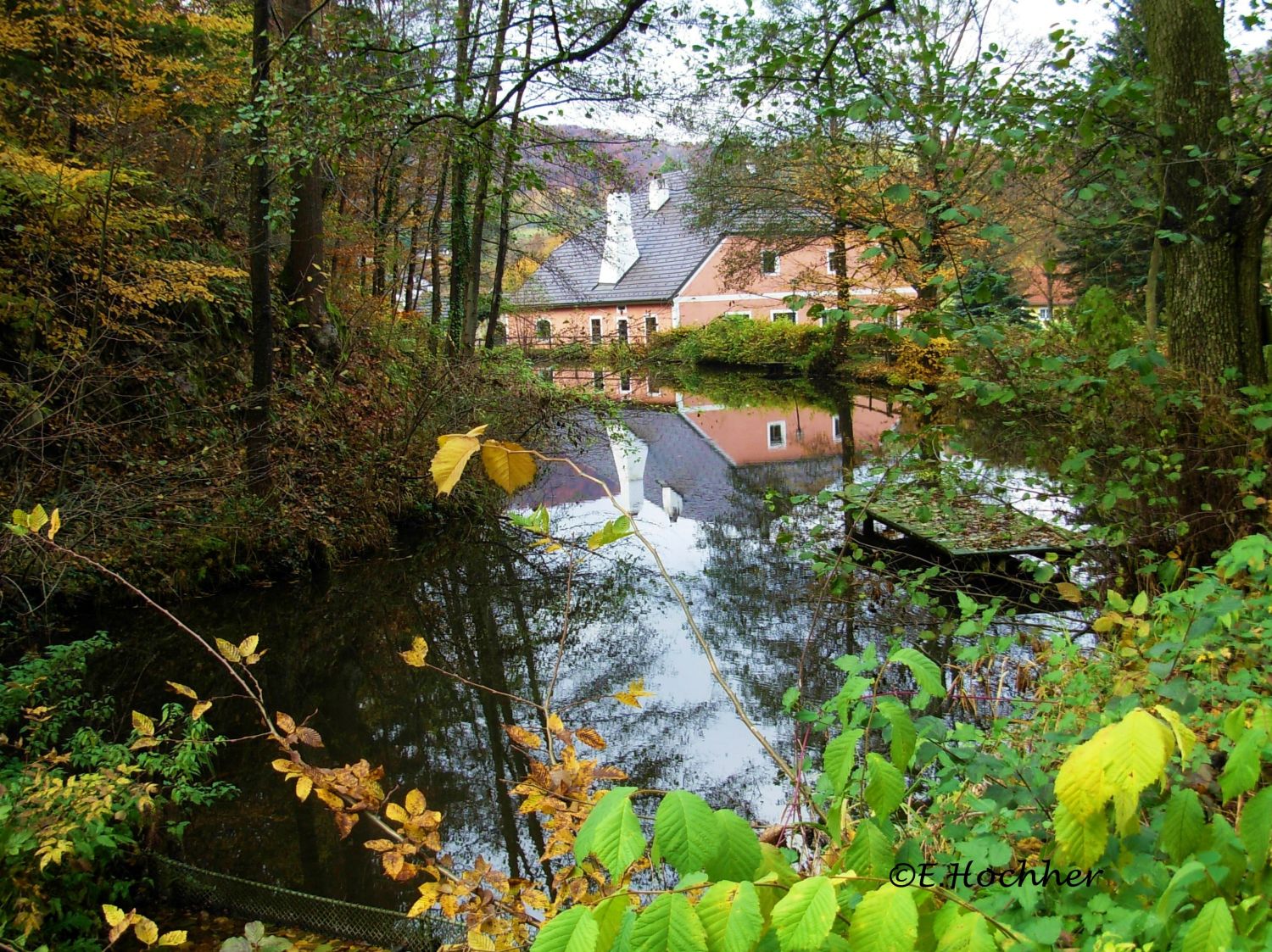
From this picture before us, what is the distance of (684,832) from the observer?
1134 mm

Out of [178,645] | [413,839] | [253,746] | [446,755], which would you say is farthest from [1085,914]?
[178,645]

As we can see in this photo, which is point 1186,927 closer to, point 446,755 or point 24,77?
point 446,755

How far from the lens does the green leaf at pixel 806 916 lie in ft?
3.23

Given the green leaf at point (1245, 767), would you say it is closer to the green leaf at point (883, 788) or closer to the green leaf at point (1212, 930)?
the green leaf at point (1212, 930)

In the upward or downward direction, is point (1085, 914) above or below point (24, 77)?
below

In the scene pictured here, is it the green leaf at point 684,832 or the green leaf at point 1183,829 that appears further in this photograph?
the green leaf at point 1183,829

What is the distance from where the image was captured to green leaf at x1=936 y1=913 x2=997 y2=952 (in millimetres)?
1072

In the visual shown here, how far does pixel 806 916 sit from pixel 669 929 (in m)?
0.16

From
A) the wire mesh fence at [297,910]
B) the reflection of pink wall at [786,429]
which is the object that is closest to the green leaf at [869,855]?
the wire mesh fence at [297,910]

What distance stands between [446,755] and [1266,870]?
485cm

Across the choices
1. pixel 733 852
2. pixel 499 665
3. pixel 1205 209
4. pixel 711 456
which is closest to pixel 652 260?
pixel 711 456

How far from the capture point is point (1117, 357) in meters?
3.64

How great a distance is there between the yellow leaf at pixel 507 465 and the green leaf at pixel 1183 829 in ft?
3.93

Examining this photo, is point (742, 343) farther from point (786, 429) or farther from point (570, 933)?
point (570, 933)
